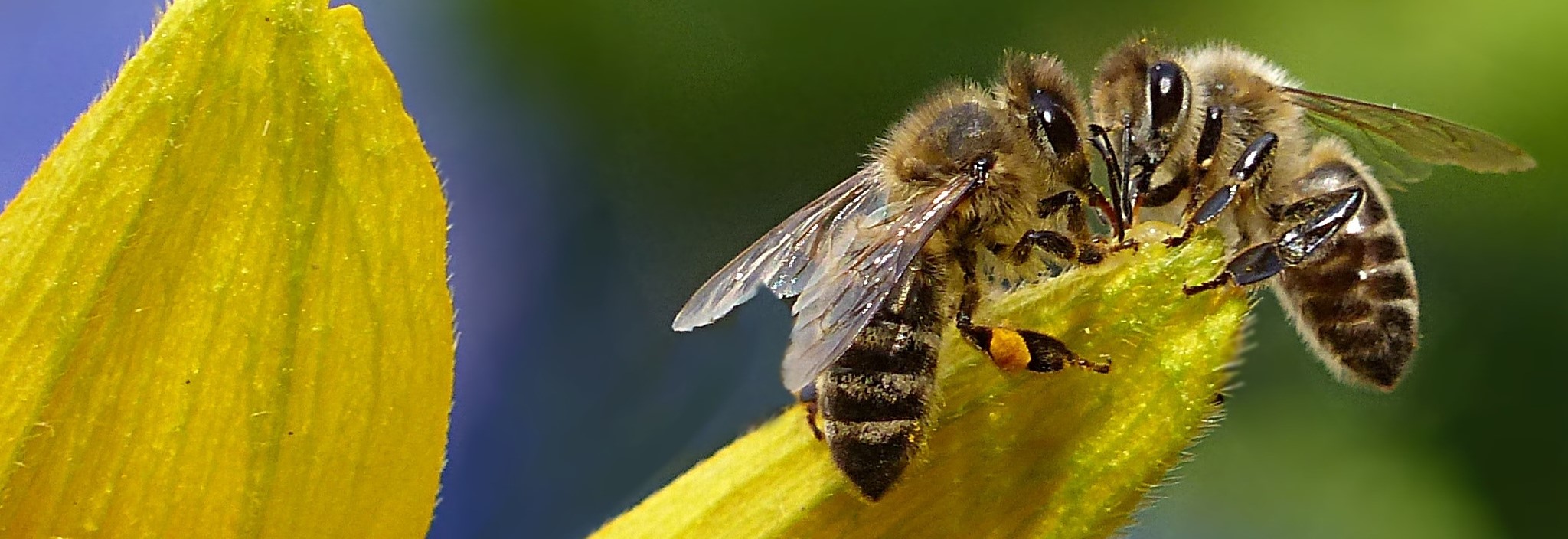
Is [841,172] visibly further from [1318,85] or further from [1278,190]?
[1278,190]

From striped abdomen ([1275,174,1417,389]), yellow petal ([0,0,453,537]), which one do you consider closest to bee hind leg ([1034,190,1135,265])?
striped abdomen ([1275,174,1417,389])

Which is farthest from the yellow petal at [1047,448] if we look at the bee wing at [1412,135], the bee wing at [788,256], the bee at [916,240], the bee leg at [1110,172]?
the bee wing at [1412,135]

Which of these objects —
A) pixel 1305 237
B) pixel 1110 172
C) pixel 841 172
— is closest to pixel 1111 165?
pixel 1110 172

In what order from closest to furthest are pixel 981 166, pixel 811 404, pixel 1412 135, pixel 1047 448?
pixel 1047 448
pixel 811 404
pixel 981 166
pixel 1412 135

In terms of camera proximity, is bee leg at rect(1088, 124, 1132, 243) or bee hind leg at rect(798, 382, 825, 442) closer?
bee hind leg at rect(798, 382, 825, 442)

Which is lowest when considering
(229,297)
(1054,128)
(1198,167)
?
(1198,167)

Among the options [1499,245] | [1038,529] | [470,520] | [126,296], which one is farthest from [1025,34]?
[126,296]

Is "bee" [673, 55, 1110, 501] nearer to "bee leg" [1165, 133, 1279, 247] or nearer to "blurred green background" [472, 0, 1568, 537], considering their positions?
"bee leg" [1165, 133, 1279, 247]

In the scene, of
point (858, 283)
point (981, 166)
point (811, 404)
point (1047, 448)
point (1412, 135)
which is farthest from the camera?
point (1412, 135)
